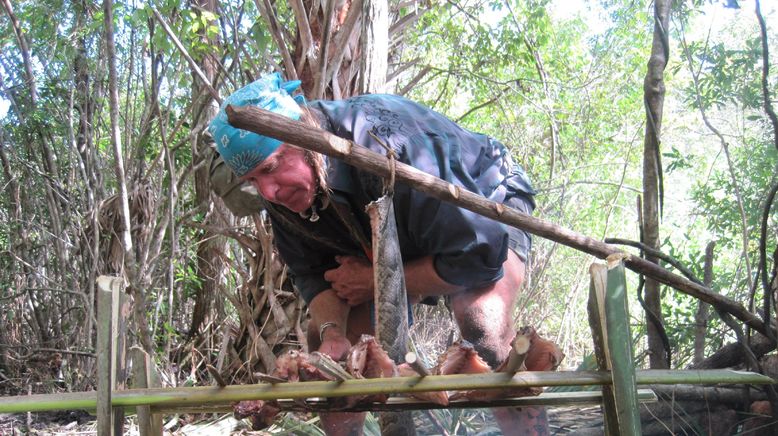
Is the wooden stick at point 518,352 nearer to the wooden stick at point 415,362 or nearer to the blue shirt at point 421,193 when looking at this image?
the wooden stick at point 415,362

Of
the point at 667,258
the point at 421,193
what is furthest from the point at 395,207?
the point at 667,258

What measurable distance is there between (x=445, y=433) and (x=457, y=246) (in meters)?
1.17

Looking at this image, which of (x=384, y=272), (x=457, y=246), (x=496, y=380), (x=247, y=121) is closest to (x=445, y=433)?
(x=457, y=246)

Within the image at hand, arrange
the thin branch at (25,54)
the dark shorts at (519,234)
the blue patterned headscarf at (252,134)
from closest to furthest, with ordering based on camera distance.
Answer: the blue patterned headscarf at (252,134)
the dark shorts at (519,234)
the thin branch at (25,54)

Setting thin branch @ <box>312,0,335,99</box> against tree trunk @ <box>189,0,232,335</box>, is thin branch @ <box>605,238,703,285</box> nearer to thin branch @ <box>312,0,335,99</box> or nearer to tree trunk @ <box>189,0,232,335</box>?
thin branch @ <box>312,0,335,99</box>

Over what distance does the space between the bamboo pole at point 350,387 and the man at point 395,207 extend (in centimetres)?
67

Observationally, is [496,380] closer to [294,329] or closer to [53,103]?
[294,329]

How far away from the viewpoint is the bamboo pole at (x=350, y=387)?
1.48 meters

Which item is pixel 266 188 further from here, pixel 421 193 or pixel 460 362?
pixel 460 362

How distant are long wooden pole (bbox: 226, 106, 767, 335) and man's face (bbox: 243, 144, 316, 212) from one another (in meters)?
0.31

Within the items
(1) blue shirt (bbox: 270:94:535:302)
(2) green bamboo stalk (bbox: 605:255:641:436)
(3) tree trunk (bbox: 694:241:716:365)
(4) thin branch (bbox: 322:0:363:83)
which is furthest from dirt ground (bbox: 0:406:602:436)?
(4) thin branch (bbox: 322:0:363:83)

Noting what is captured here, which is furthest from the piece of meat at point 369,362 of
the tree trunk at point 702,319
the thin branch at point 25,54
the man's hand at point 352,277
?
the thin branch at point 25,54

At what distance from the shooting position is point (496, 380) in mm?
1478

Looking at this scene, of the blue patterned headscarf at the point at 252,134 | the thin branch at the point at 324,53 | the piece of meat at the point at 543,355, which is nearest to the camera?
the piece of meat at the point at 543,355
